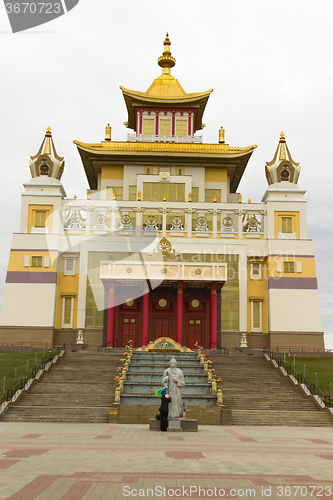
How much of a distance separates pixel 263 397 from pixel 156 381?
17.5 feet

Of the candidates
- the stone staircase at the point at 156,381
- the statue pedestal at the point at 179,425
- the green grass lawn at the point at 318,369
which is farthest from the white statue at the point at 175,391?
the green grass lawn at the point at 318,369

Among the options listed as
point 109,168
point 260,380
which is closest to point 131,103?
point 109,168

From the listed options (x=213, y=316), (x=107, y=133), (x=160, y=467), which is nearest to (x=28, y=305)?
(x=213, y=316)

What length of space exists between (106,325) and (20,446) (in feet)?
92.4

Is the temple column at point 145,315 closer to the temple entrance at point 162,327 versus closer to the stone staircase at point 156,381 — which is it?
the temple entrance at point 162,327

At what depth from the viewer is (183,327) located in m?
42.2

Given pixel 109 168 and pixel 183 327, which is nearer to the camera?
pixel 183 327

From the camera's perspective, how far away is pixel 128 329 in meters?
42.2

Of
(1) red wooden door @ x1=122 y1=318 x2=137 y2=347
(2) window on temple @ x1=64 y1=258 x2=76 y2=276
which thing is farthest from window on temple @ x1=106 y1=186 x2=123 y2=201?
(1) red wooden door @ x1=122 y1=318 x2=137 y2=347

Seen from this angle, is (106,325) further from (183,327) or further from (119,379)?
(119,379)

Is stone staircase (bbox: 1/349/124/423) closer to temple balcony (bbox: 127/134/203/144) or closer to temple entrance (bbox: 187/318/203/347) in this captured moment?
temple entrance (bbox: 187/318/203/347)

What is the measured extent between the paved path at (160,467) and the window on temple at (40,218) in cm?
3073

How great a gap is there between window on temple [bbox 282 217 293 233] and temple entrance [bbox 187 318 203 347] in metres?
11.3

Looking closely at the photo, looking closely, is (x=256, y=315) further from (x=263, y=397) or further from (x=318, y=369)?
(x=263, y=397)
